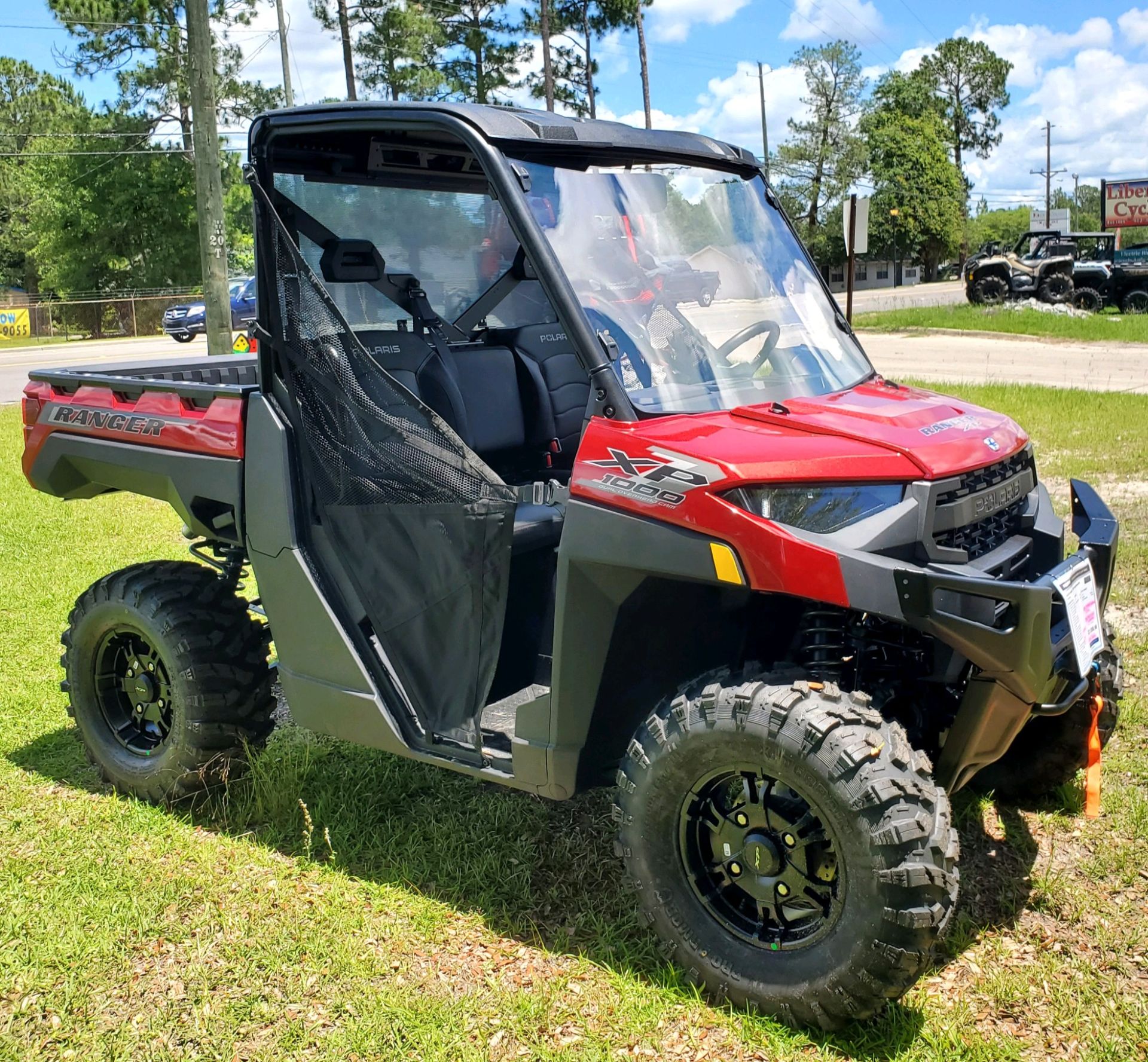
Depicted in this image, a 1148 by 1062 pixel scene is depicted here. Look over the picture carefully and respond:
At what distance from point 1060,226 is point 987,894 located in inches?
2397

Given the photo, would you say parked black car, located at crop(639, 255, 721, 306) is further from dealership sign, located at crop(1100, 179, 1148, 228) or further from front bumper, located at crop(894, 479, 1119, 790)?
dealership sign, located at crop(1100, 179, 1148, 228)

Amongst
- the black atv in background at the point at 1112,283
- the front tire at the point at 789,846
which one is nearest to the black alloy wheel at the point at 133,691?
the front tire at the point at 789,846

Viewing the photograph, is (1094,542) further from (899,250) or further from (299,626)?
(899,250)

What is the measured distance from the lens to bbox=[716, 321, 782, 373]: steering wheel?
3213 millimetres

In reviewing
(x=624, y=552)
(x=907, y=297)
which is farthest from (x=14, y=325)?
(x=624, y=552)

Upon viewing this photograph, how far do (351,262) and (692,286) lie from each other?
1305 millimetres

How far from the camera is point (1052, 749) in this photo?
3715 mm

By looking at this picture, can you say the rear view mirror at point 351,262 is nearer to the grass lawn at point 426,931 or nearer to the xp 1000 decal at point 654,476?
the xp 1000 decal at point 654,476

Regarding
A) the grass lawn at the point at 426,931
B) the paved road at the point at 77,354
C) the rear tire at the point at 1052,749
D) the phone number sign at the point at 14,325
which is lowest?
the grass lawn at the point at 426,931

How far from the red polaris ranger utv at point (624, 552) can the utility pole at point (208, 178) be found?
717cm

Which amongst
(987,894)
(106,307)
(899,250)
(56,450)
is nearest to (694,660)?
(987,894)

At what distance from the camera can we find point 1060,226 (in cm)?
5716

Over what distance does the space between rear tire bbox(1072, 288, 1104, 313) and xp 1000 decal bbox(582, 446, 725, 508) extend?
2921 cm

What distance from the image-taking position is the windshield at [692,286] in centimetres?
304
